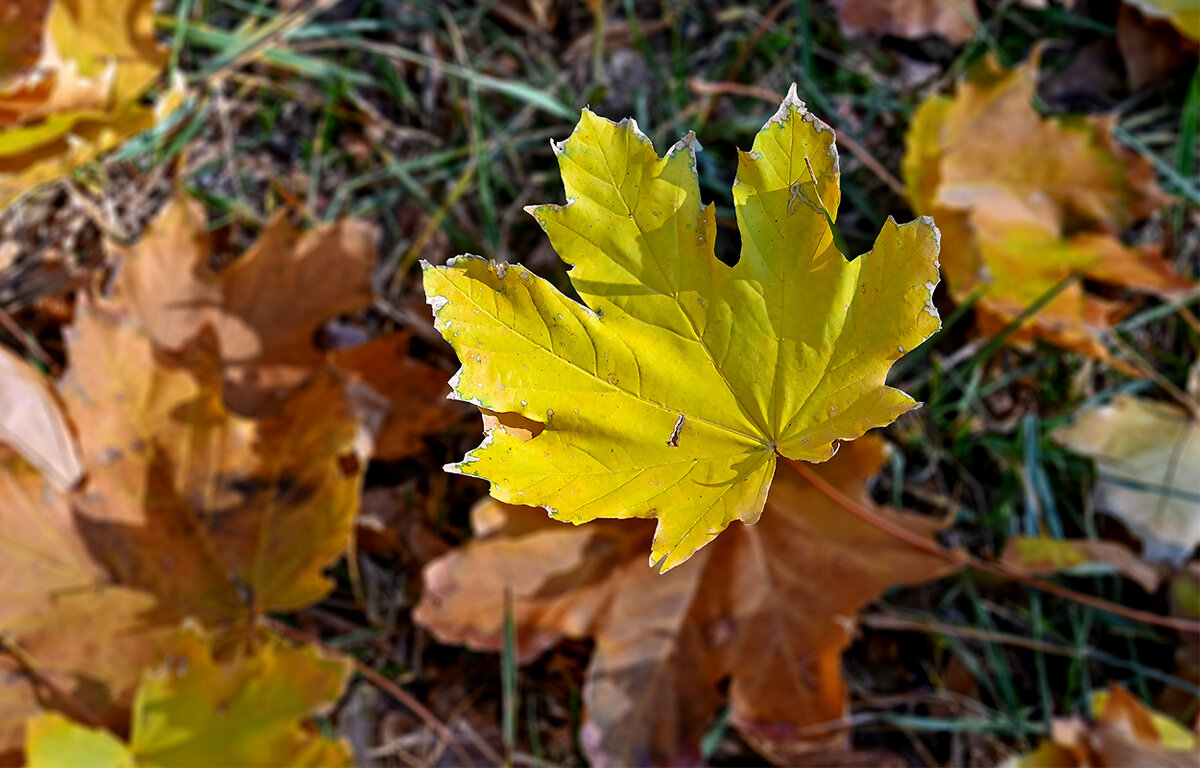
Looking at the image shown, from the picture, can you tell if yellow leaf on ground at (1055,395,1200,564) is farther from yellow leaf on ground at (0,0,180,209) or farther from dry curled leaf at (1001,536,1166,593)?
yellow leaf on ground at (0,0,180,209)

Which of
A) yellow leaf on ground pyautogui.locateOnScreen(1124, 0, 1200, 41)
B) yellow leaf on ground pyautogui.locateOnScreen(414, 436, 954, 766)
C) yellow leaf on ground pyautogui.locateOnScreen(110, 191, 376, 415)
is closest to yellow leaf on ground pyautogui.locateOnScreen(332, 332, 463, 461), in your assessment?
yellow leaf on ground pyautogui.locateOnScreen(110, 191, 376, 415)

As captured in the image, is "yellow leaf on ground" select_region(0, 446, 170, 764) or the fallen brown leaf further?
the fallen brown leaf

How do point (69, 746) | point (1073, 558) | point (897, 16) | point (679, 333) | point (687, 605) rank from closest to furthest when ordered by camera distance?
point (679, 333) < point (69, 746) < point (687, 605) < point (1073, 558) < point (897, 16)

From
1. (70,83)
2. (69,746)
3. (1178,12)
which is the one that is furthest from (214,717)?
(1178,12)

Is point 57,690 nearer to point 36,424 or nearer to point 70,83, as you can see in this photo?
point 36,424

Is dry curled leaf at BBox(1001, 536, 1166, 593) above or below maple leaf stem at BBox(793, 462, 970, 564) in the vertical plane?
below

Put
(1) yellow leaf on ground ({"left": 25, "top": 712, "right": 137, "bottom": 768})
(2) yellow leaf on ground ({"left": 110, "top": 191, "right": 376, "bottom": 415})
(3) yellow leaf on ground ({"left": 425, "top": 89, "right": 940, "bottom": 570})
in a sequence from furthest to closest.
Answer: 1. (2) yellow leaf on ground ({"left": 110, "top": 191, "right": 376, "bottom": 415})
2. (1) yellow leaf on ground ({"left": 25, "top": 712, "right": 137, "bottom": 768})
3. (3) yellow leaf on ground ({"left": 425, "top": 89, "right": 940, "bottom": 570})

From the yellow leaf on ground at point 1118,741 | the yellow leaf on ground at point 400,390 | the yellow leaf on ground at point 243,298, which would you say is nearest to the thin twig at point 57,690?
the yellow leaf on ground at point 243,298
